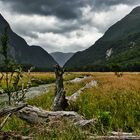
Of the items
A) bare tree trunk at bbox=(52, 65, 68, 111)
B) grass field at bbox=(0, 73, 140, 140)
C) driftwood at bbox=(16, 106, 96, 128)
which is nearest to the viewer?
grass field at bbox=(0, 73, 140, 140)

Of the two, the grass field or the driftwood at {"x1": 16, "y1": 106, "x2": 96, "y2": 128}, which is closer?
the grass field

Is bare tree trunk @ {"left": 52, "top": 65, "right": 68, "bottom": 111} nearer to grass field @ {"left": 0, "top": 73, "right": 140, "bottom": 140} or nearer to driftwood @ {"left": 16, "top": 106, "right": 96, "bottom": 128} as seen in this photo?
grass field @ {"left": 0, "top": 73, "right": 140, "bottom": 140}

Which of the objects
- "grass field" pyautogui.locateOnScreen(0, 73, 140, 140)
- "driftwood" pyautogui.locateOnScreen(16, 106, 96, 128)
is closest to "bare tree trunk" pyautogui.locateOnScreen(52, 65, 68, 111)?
"grass field" pyautogui.locateOnScreen(0, 73, 140, 140)

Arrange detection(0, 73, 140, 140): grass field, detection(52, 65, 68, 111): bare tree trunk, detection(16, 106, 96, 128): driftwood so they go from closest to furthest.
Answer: detection(0, 73, 140, 140): grass field → detection(16, 106, 96, 128): driftwood → detection(52, 65, 68, 111): bare tree trunk

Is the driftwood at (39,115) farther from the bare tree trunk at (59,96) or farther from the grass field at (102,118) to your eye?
the bare tree trunk at (59,96)

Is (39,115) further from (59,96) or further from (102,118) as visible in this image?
(59,96)

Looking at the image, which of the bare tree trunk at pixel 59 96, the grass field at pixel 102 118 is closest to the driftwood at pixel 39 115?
the grass field at pixel 102 118

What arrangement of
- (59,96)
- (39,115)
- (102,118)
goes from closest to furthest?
(39,115), (102,118), (59,96)

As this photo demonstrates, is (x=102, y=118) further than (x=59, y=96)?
No

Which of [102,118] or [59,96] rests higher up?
[59,96]

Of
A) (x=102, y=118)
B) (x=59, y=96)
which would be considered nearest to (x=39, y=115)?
(x=102, y=118)

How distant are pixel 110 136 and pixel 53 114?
426 centimetres

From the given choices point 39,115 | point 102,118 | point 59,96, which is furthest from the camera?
point 59,96

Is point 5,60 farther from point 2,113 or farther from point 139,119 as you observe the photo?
point 139,119
